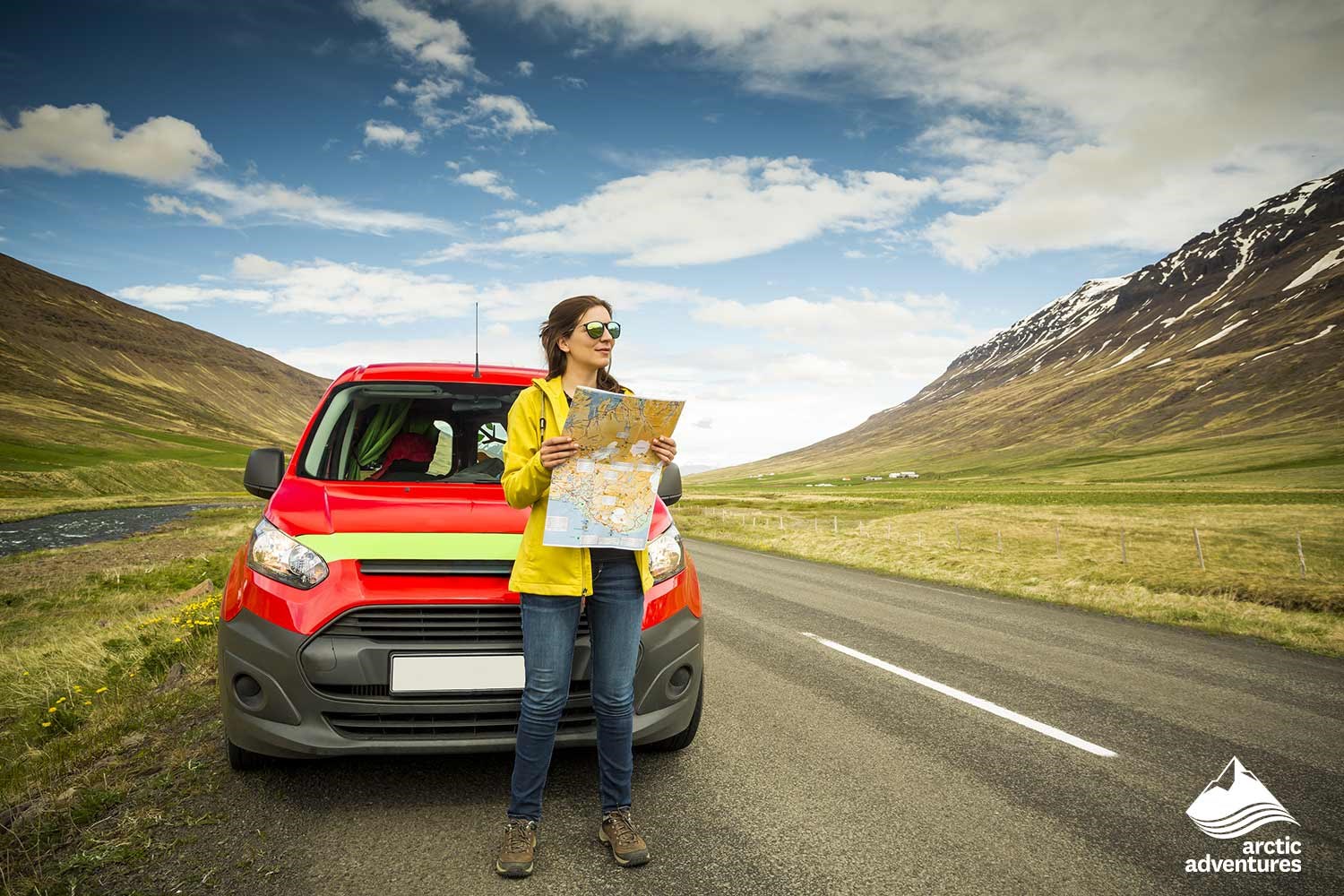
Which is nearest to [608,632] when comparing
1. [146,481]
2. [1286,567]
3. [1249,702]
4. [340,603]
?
[340,603]

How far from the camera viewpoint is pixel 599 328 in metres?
2.64

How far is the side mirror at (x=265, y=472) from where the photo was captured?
3703mm

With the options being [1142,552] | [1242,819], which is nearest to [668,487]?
[1242,819]

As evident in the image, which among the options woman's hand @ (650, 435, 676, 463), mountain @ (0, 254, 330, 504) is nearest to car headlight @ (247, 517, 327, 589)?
woman's hand @ (650, 435, 676, 463)

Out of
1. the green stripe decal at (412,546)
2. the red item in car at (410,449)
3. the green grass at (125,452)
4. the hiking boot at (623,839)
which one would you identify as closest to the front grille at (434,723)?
the hiking boot at (623,839)

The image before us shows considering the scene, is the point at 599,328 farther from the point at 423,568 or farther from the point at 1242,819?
the point at 1242,819

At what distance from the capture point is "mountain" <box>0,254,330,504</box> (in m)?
62.9

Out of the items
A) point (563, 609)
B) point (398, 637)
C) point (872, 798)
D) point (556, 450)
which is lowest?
point (872, 798)

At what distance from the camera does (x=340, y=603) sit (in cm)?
279

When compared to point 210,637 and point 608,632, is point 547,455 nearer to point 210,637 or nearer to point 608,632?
point 608,632

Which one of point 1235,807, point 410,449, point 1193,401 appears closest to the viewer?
point 1235,807

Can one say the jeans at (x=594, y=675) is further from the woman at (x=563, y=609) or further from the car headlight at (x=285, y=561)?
the car headlight at (x=285, y=561)

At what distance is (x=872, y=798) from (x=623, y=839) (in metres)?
1.26

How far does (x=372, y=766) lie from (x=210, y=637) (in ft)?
11.9
